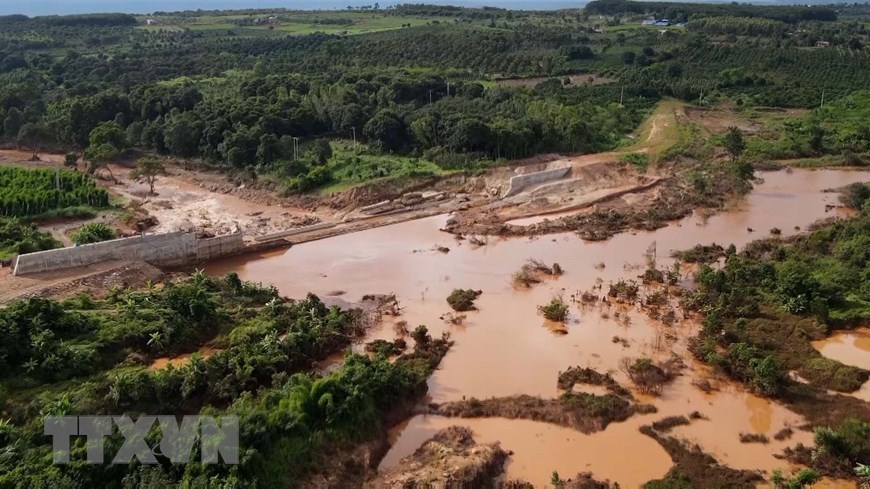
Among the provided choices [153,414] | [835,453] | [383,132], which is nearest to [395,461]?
[153,414]

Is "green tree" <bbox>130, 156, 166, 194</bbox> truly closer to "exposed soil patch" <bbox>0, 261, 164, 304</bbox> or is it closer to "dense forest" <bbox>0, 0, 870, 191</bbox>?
"dense forest" <bbox>0, 0, 870, 191</bbox>

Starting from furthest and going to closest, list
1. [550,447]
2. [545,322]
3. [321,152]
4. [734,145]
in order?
[734,145]
[321,152]
[545,322]
[550,447]

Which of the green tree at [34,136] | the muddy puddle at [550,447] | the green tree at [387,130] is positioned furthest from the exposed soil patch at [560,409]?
the green tree at [34,136]

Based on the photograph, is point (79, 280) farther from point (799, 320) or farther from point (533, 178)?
point (799, 320)

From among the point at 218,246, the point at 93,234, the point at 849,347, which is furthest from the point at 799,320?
the point at 93,234

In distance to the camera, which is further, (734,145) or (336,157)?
(734,145)

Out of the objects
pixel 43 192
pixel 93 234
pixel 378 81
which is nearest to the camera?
pixel 93 234

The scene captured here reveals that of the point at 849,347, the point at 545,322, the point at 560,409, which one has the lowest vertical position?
the point at 560,409
